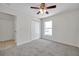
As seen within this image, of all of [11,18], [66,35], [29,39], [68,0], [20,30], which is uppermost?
[11,18]

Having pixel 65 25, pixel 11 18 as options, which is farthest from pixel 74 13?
pixel 11 18

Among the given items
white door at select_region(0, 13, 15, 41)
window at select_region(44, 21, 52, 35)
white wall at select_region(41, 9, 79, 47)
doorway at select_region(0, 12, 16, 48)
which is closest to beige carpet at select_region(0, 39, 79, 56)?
white wall at select_region(41, 9, 79, 47)

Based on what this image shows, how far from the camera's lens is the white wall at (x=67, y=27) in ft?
15.1

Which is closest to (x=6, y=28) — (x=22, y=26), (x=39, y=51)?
(x=22, y=26)

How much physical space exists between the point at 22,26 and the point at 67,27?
2888 mm

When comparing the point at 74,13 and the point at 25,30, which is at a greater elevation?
the point at 74,13

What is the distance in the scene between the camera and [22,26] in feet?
17.4

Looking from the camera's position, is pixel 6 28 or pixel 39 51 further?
pixel 6 28

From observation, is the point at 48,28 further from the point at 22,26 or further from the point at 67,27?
the point at 22,26

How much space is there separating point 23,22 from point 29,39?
1429 millimetres

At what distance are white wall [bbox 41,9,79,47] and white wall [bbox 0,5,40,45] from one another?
2.07m

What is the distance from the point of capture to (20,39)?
5.14 metres

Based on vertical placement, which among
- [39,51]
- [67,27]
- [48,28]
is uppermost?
[67,27]

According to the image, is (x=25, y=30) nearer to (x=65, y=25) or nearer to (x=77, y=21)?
(x=65, y=25)
